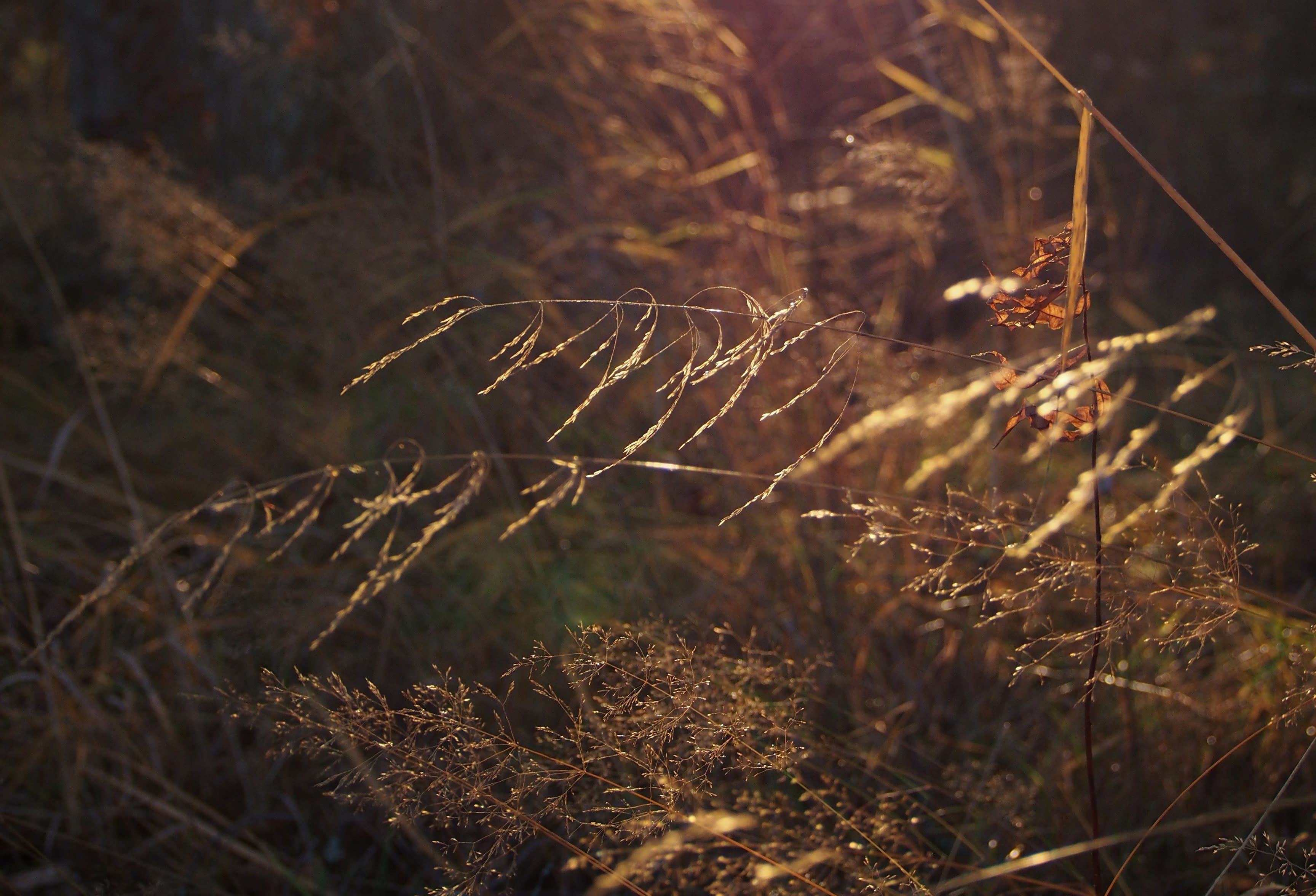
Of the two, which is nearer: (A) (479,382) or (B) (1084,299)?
(B) (1084,299)

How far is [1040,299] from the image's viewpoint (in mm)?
813

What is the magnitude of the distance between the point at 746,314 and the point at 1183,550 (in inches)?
19.7

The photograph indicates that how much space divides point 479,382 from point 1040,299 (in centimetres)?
125

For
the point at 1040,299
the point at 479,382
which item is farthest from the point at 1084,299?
the point at 479,382

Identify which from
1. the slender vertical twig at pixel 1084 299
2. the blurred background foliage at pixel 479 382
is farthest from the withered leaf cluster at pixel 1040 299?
the blurred background foliage at pixel 479 382

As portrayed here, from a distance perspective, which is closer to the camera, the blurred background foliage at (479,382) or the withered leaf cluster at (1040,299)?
the withered leaf cluster at (1040,299)

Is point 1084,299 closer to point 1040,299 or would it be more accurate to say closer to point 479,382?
point 1040,299

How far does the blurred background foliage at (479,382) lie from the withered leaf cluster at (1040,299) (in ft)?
1.73

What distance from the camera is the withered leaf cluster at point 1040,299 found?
A: 808 mm

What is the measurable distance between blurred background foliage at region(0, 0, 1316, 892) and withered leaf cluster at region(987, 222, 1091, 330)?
0.53 meters

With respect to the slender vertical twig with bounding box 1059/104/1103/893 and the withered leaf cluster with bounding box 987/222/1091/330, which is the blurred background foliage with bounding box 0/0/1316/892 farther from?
the withered leaf cluster with bounding box 987/222/1091/330

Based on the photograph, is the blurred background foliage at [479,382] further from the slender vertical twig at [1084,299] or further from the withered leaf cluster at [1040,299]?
the withered leaf cluster at [1040,299]

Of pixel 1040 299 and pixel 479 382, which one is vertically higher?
pixel 1040 299

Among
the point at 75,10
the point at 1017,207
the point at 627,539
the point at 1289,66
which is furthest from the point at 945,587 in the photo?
the point at 1289,66
